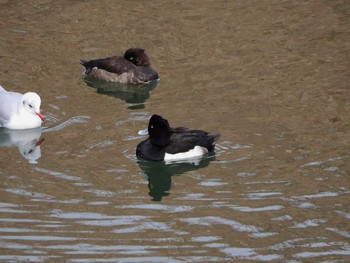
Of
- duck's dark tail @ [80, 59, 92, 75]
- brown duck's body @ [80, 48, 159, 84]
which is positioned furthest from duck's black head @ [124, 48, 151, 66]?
duck's dark tail @ [80, 59, 92, 75]

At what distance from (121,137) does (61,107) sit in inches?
59.5

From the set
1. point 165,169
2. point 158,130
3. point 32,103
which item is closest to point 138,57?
point 32,103

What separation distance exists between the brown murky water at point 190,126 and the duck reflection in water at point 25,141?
3 centimetres

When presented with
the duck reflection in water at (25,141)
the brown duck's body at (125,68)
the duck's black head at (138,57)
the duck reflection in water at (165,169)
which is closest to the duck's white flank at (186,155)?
the duck reflection in water at (165,169)

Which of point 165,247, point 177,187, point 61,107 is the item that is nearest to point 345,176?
point 177,187

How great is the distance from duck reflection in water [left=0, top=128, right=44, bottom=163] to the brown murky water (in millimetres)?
32

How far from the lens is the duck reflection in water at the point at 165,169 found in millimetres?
12797

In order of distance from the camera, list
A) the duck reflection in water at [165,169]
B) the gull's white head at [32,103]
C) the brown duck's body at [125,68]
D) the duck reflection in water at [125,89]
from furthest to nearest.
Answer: the brown duck's body at [125,68] < the duck reflection in water at [125,89] < the gull's white head at [32,103] < the duck reflection in water at [165,169]

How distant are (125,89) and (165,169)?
145 inches

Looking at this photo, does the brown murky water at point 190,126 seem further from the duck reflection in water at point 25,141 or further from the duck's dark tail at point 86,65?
the duck's dark tail at point 86,65

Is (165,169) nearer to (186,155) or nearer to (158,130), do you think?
(186,155)

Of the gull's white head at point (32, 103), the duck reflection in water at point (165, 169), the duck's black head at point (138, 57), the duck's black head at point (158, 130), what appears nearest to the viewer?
the duck reflection in water at point (165, 169)

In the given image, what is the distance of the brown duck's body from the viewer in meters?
16.8

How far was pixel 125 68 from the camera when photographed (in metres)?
17.0
